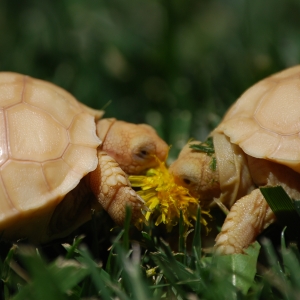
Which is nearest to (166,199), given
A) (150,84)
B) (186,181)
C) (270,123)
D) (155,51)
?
(186,181)

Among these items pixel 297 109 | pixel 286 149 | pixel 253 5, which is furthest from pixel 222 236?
pixel 253 5

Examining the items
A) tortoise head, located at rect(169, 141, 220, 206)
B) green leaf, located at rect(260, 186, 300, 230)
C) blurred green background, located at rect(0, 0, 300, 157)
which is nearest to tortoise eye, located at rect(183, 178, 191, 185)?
tortoise head, located at rect(169, 141, 220, 206)

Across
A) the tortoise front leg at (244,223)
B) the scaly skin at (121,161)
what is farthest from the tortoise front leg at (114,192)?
the tortoise front leg at (244,223)

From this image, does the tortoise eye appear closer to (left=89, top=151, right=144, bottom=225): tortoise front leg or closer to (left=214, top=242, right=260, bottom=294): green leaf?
(left=89, top=151, right=144, bottom=225): tortoise front leg

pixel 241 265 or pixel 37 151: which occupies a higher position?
pixel 37 151

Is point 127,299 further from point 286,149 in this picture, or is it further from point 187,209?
point 286,149

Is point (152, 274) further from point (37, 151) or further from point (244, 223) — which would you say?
point (37, 151)

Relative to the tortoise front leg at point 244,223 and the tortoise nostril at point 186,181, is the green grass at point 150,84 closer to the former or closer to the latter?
the tortoise front leg at point 244,223
